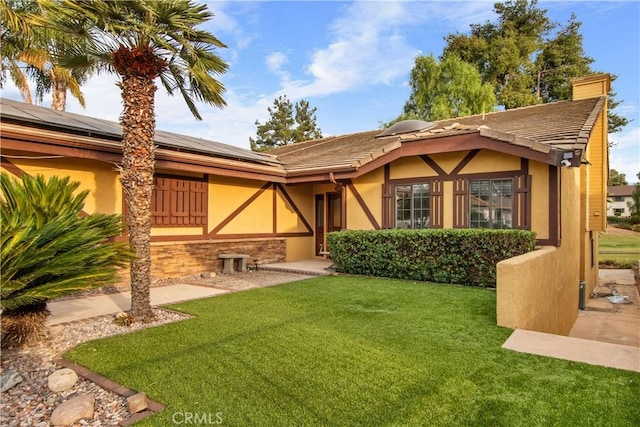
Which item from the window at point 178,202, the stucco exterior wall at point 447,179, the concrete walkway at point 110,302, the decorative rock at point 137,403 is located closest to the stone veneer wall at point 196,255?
the window at point 178,202

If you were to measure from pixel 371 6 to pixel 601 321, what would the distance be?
32.9 feet

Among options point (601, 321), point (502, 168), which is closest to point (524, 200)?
point (502, 168)

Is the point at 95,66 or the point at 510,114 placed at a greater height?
the point at 510,114

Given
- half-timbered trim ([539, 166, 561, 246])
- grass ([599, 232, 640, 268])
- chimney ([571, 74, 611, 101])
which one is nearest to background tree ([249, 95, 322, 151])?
grass ([599, 232, 640, 268])

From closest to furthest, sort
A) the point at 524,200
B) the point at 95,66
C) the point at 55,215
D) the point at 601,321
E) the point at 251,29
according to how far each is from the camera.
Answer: the point at 55,215
the point at 95,66
the point at 524,200
the point at 601,321
the point at 251,29

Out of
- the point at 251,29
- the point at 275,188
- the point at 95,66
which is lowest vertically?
the point at 275,188

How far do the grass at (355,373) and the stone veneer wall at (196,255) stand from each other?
4.28m

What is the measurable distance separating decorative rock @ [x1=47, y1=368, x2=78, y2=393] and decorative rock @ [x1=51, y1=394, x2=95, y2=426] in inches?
15.8

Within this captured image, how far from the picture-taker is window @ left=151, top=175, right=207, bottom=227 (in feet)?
30.5

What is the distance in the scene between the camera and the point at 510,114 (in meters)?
13.1

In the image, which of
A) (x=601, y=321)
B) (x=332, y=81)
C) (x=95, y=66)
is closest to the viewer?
(x=95, y=66)

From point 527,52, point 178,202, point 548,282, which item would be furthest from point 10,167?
point 527,52

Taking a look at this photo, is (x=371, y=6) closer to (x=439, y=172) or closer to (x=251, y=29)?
(x=251, y=29)

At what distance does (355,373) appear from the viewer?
11.7ft
